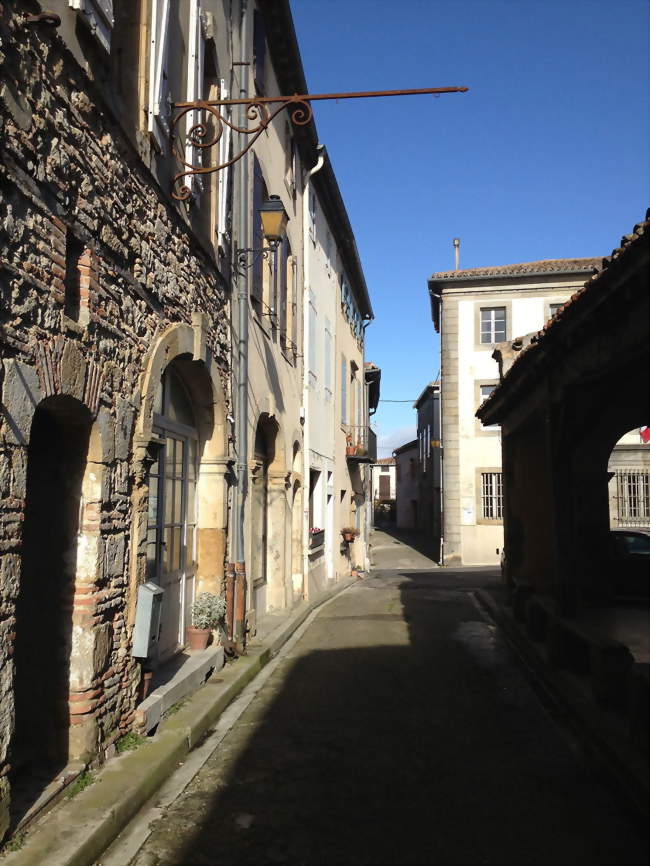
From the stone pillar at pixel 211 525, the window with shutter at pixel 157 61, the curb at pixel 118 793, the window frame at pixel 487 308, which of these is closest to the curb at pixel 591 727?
the curb at pixel 118 793

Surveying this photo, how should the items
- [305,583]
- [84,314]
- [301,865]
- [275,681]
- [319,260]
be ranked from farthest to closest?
[319,260], [305,583], [275,681], [84,314], [301,865]

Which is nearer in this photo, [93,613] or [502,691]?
[93,613]

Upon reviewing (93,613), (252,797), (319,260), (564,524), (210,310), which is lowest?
(252,797)

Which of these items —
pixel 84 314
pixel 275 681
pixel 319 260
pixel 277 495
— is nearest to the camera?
pixel 84 314

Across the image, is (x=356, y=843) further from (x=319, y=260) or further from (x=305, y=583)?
(x=319, y=260)

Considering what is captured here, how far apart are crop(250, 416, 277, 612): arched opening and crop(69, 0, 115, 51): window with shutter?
625cm

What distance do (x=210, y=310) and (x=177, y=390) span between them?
94cm

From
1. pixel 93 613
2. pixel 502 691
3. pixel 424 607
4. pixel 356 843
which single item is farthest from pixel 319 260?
pixel 356 843

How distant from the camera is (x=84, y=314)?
465cm

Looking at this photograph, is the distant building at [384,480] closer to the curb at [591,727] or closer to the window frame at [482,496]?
the window frame at [482,496]

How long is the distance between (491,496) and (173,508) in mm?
19357

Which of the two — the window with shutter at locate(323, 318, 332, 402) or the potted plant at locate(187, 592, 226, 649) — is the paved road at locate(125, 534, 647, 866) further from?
the window with shutter at locate(323, 318, 332, 402)

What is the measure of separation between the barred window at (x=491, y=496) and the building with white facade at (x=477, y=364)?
0.03m

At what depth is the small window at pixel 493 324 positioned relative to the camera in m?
26.0
